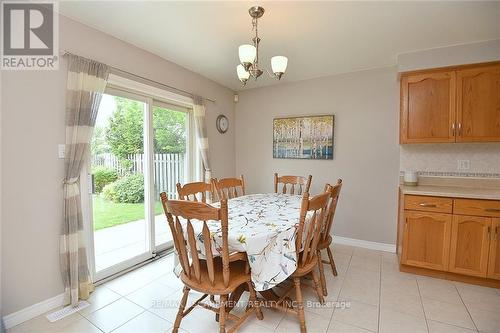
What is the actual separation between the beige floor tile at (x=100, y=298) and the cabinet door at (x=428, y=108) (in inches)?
131

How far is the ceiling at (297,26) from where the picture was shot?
187 cm

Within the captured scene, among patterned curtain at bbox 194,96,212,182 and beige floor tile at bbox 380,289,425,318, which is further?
patterned curtain at bbox 194,96,212,182

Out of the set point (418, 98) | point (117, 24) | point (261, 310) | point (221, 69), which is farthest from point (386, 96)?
point (117, 24)

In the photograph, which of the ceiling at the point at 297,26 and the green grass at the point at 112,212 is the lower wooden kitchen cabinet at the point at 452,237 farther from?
the green grass at the point at 112,212

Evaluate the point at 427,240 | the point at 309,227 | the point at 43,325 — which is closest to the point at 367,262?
the point at 427,240

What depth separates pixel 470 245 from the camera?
2.27m

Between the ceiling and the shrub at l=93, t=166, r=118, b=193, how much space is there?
131cm

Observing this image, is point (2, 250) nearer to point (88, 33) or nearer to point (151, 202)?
point (151, 202)

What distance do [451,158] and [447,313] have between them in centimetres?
170

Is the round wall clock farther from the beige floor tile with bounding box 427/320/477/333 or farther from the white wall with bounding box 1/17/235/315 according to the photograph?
the beige floor tile with bounding box 427/320/477/333

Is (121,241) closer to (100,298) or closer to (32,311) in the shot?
(100,298)

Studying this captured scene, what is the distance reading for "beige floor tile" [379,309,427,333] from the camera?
5.59ft

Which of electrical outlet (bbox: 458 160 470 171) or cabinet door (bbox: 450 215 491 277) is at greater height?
electrical outlet (bbox: 458 160 470 171)

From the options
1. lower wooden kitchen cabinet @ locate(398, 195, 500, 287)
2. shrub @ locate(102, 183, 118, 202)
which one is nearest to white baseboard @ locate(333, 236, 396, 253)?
lower wooden kitchen cabinet @ locate(398, 195, 500, 287)
